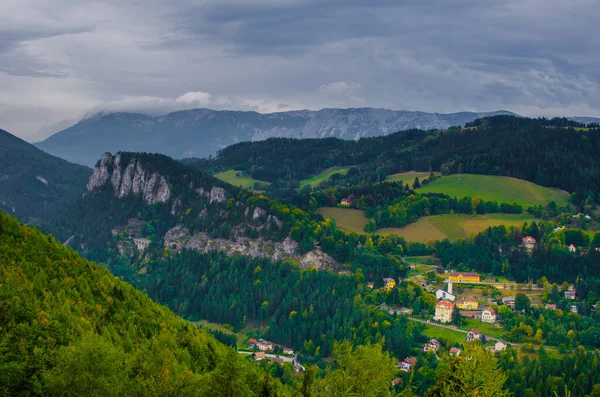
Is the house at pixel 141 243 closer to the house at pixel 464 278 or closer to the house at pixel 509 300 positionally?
the house at pixel 464 278

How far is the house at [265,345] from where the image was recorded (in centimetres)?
8231

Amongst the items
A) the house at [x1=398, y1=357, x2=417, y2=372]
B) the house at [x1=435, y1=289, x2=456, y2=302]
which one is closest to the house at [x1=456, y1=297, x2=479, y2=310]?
the house at [x1=435, y1=289, x2=456, y2=302]

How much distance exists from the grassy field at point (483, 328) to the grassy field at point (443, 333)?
7.99 feet

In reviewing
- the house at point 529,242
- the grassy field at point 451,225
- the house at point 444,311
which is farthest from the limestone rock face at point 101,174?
the house at point 444,311

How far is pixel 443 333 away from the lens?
272ft

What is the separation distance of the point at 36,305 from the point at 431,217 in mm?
114126

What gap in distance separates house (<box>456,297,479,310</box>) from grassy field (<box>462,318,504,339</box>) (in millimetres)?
4130

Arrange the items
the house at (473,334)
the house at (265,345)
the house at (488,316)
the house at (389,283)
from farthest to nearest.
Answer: the house at (389,283) < the house at (488,316) < the house at (265,345) < the house at (473,334)

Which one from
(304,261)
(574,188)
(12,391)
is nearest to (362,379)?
(12,391)

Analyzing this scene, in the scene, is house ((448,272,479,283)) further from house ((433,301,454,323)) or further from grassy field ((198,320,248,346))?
grassy field ((198,320,248,346))

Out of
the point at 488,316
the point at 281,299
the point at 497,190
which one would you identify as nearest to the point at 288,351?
the point at 281,299

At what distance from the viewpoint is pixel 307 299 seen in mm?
97312

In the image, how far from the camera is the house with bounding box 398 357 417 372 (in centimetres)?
6962

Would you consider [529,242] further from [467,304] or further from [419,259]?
[467,304]
